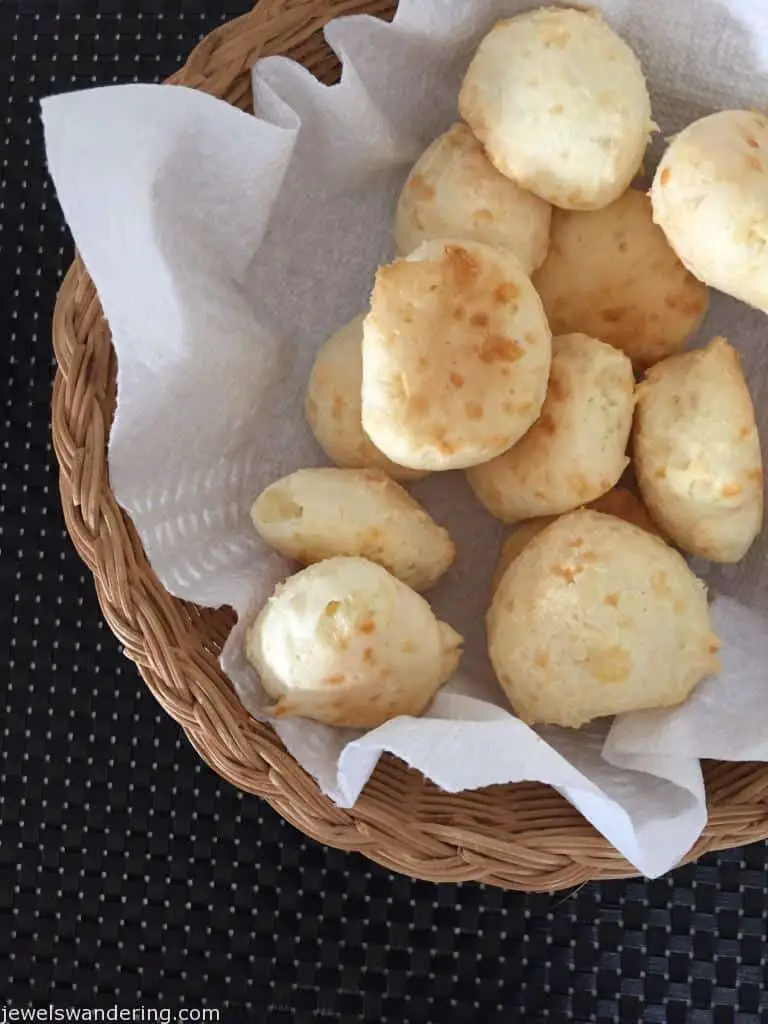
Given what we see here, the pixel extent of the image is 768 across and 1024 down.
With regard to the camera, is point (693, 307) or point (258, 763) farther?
point (693, 307)

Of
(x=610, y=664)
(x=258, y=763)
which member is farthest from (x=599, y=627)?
(x=258, y=763)

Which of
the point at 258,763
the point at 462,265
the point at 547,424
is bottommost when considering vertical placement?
the point at 258,763

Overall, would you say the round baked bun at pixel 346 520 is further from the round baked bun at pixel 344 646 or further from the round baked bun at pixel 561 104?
the round baked bun at pixel 561 104

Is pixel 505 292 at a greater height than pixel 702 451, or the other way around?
pixel 505 292

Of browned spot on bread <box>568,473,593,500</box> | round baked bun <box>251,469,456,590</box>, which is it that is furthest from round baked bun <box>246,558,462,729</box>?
browned spot on bread <box>568,473,593,500</box>

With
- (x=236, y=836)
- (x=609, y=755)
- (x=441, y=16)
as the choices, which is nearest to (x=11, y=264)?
(x=441, y=16)

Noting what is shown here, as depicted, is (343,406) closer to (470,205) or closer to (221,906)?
(470,205)
